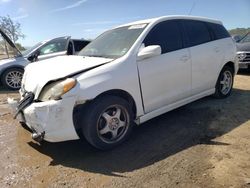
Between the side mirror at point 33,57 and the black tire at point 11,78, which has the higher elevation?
the side mirror at point 33,57

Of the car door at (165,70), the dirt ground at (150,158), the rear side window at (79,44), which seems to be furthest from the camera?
the rear side window at (79,44)

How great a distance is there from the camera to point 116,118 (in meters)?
4.03

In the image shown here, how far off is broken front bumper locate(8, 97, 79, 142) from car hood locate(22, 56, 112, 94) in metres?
0.33

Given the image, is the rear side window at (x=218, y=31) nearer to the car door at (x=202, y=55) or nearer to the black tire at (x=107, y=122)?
the car door at (x=202, y=55)

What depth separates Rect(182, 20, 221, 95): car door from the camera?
518cm

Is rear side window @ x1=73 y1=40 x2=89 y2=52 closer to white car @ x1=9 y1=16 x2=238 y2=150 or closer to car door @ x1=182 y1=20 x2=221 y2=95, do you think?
white car @ x1=9 y1=16 x2=238 y2=150

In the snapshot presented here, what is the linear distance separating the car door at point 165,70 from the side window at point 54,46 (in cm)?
534

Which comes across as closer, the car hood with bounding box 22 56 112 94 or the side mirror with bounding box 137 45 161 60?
the car hood with bounding box 22 56 112 94

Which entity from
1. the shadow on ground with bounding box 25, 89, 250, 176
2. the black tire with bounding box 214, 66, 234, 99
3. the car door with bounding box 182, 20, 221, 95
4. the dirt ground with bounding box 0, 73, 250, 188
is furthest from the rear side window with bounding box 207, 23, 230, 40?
the dirt ground with bounding box 0, 73, 250, 188

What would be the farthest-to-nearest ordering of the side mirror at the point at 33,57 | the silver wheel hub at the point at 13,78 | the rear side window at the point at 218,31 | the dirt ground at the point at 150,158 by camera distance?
1. the silver wheel hub at the point at 13,78
2. the side mirror at the point at 33,57
3. the rear side window at the point at 218,31
4. the dirt ground at the point at 150,158

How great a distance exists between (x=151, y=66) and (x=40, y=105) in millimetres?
1738

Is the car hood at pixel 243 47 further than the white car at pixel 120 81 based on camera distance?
Yes

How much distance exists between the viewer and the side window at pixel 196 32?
5.24 m

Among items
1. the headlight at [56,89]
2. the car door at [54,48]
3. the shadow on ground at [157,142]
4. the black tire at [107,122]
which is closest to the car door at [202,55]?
the shadow on ground at [157,142]
